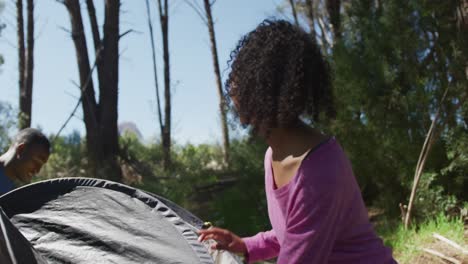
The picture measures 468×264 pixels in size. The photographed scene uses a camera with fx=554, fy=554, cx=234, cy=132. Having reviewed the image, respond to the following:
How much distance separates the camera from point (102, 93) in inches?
388

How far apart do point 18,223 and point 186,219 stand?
80 cm

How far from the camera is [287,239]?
4.13 ft

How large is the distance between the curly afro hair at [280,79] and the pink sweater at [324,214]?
0.12m

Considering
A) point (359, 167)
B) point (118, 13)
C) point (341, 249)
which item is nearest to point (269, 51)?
point (341, 249)

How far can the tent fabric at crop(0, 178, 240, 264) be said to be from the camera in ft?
7.55

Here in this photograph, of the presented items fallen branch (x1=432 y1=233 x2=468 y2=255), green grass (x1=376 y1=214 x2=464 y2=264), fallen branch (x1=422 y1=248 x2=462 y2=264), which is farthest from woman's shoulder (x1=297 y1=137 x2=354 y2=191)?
green grass (x1=376 y1=214 x2=464 y2=264)

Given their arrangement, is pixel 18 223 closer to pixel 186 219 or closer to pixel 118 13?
pixel 186 219

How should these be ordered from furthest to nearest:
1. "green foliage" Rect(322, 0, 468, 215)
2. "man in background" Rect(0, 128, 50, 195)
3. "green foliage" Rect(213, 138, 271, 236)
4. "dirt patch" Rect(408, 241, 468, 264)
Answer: "green foliage" Rect(213, 138, 271, 236) < "green foliage" Rect(322, 0, 468, 215) < "dirt patch" Rect(408, 241, 468, 264) < "man in background" Rect(0, 128, 50, 195)

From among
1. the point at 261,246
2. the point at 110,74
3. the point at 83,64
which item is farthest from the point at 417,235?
the point at 83,64

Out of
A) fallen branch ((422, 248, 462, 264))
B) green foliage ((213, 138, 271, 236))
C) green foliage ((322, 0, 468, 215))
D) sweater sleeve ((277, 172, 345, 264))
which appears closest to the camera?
sweater sleeve ((277, 172, 345, 264))

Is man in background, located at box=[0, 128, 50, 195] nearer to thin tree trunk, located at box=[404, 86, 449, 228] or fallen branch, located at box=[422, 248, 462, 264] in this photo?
fallen branch, located at box=[422, 248, 462, 264]

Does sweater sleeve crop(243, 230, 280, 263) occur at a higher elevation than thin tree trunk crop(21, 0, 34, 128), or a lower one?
lower

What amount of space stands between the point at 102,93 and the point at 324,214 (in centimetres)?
906

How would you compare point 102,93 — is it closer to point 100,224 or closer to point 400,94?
point 400,94
